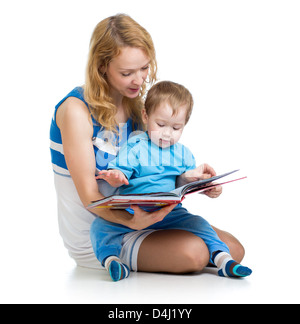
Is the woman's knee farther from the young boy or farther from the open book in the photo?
the open book

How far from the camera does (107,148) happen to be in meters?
3.07

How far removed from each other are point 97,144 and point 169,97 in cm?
49

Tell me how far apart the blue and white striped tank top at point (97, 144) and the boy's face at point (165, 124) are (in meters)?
0.26

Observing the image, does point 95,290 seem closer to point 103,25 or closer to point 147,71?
point 147,71

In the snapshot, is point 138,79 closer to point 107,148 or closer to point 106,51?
point 106,51

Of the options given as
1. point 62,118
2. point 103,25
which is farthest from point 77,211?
point 103,25

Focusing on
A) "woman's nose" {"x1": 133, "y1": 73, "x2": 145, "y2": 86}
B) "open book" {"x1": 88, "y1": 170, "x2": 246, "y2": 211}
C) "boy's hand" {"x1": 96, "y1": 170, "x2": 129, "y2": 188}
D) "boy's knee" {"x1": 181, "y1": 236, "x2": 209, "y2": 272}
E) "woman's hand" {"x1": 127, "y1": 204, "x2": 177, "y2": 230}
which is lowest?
"boy's knee" {"x1": 181, "y1": 236, "x2": 209, "y2": 272}

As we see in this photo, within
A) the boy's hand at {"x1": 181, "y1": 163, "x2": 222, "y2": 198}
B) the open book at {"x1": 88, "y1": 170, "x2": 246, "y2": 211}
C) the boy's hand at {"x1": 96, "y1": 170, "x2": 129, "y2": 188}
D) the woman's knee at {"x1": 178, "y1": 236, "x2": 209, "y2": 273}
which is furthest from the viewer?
the boy's hand at {"x1": 181, "y1": 163, "x2": 222, "y2": 198}

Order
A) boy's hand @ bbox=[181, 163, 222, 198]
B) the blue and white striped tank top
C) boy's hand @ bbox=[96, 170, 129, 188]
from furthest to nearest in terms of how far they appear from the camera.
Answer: the blue and white striped tank top
boy's hand @ bbox=[181, 163, 222, 198]
boy's hand @ bbox=[96, 170, 129, 188]

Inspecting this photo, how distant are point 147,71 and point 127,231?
35.4 inches

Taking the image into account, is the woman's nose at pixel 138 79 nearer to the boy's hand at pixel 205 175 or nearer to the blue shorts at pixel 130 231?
the boy's hand at pixel 205 175

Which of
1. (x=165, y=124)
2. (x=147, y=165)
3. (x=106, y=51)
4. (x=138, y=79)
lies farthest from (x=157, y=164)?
(x=106, y=51)

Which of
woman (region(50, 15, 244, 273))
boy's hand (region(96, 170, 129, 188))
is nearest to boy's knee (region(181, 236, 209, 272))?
woman (region(50, 15, 244, 273))

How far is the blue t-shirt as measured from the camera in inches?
113
